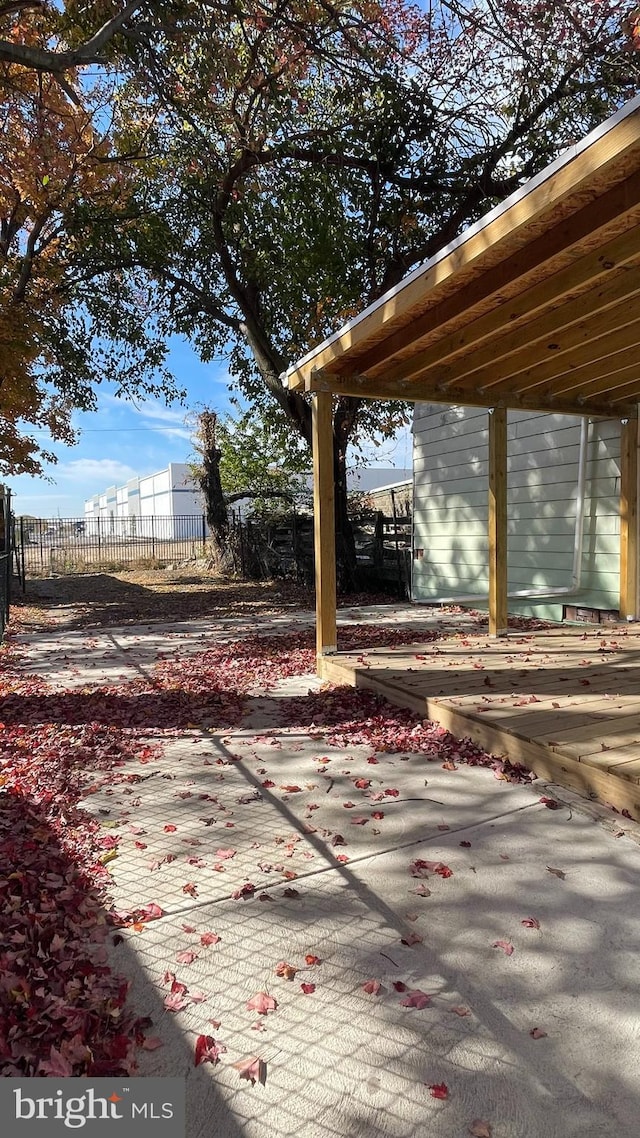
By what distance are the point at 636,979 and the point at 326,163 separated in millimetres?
9292

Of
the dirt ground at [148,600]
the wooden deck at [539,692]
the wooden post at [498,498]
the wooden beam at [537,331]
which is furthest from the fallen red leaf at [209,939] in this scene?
the dirt ground at [148,600]

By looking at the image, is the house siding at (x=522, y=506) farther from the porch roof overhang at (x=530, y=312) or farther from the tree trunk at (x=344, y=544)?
the tree trunk at (x=344, y=544)

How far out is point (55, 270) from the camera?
967 centimetres

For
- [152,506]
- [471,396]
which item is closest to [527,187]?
[471,396]

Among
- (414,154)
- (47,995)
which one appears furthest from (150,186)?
(47,995)

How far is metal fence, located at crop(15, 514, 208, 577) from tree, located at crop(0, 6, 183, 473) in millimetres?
9795

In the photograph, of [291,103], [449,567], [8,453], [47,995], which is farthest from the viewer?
[8,453]

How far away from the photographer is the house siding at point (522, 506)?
6797mm

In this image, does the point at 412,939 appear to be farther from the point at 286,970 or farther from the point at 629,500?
the point at 629,500

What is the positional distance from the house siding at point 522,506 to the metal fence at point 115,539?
13159 mm

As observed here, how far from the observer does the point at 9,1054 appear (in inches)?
58.7

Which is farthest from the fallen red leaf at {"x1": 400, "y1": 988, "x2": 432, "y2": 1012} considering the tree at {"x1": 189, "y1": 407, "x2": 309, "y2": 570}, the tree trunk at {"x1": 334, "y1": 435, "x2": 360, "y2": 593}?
the tree at {"x1": 189, "y1": 407, "x2": 309, "y2": 570}

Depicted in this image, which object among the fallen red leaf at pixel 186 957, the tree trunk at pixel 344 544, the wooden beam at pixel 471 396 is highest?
the wooden beam at pixel 471 396

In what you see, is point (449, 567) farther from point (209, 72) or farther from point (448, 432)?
point (209, 72)
